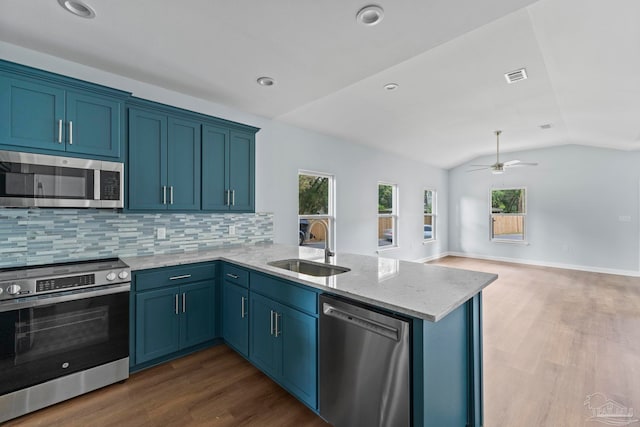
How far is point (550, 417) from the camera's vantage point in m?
1.87

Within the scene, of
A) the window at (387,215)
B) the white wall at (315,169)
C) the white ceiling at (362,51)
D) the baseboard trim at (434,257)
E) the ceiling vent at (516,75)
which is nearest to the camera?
the white ceiling at (362,51)

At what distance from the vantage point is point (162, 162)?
8.77 ft

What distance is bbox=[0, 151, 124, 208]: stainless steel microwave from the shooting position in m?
1.91

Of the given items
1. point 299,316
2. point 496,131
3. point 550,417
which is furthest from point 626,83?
point 299,316

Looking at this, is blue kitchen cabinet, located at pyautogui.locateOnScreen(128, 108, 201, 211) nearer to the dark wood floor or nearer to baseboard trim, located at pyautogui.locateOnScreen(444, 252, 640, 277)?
the dark wood floor

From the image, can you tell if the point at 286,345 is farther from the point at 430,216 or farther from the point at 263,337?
the point at 430,216

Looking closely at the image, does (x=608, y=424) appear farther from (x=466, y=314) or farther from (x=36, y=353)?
(x=36, y=353)

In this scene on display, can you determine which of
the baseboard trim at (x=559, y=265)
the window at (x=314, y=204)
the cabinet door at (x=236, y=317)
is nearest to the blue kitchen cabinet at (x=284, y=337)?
the cabinet door at (x=236, y=317)

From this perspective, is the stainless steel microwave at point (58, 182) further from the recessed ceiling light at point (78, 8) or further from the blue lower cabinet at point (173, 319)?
the recessed ceiling light at point (78, 8)

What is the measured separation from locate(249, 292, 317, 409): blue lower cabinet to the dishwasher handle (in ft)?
0.56

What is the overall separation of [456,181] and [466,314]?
7.61 metres

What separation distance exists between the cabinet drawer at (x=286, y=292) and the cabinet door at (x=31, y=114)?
1811 millimetres

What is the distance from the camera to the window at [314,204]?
174 inches

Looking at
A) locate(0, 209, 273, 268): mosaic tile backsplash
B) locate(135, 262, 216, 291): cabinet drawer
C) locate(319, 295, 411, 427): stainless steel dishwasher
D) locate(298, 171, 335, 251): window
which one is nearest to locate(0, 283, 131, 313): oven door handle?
locate(135, 262, 216, 291): cabinet drawer
